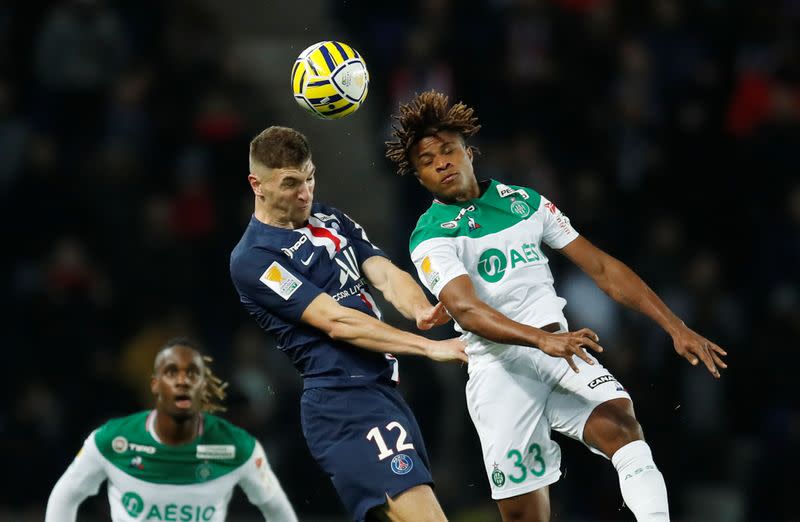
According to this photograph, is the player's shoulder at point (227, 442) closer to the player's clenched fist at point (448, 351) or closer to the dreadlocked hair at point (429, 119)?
the dreadlocked hair at point (429, 119)

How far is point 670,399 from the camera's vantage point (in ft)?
33.1

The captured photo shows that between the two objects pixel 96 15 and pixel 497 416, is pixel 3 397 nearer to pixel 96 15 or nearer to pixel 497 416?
pixel 96 15

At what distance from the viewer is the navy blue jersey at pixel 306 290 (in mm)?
5805

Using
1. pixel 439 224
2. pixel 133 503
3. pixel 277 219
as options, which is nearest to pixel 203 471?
pixel 133 503

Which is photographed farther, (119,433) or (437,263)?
(119,433)

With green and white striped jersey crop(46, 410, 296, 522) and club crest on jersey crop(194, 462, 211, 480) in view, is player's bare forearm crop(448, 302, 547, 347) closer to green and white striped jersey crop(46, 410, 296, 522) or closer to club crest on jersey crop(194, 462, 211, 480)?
green and white striped jersey crop(46, 410, 296, 522)

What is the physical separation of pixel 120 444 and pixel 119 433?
2.5 inches

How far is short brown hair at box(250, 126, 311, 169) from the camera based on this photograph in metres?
5.87

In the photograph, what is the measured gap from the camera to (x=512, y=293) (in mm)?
6227

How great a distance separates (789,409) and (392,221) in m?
3.85

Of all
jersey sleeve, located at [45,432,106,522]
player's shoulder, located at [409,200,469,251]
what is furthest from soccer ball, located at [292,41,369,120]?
jersey sleeve, located at [45,432,106,522]

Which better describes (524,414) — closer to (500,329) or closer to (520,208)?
(500,329)

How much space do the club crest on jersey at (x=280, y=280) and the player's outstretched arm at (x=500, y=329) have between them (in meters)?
0.66

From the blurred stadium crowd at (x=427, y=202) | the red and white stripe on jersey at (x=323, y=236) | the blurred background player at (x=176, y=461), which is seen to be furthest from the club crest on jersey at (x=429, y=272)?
the blurred stadium crowd at (x=427, y=202)
